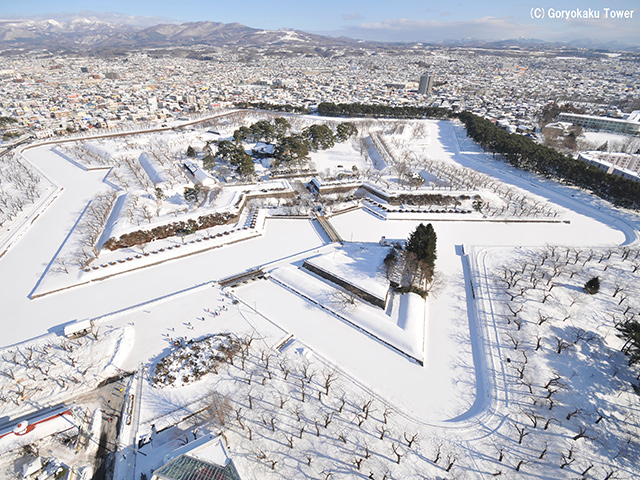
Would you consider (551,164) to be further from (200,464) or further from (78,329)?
(78,329)

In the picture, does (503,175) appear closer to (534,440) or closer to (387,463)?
(534,440)

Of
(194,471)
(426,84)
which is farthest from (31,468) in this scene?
(426,84)

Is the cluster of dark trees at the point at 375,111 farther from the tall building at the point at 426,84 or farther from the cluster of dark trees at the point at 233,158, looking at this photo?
the tall building at the point at 426,84

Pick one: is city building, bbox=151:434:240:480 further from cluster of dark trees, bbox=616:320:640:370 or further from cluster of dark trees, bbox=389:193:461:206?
cluster of dark trees, bbox=389:193:461:206

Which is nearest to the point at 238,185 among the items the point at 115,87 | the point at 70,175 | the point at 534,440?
the point at 70,175

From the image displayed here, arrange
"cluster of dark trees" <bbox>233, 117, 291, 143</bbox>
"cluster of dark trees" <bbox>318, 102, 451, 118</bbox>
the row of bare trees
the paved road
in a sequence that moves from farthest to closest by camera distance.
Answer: "cluster of dark trees" <bbox>318, 102, 451, 118</bbox>
"cluster of dark trees" <bbox>233, 117, 291, 143</bbox>
the row of bare trees
the paved road

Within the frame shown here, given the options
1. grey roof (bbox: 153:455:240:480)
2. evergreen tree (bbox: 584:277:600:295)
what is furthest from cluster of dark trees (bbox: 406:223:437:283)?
grey roof (bbox: 153:455:240:480)
